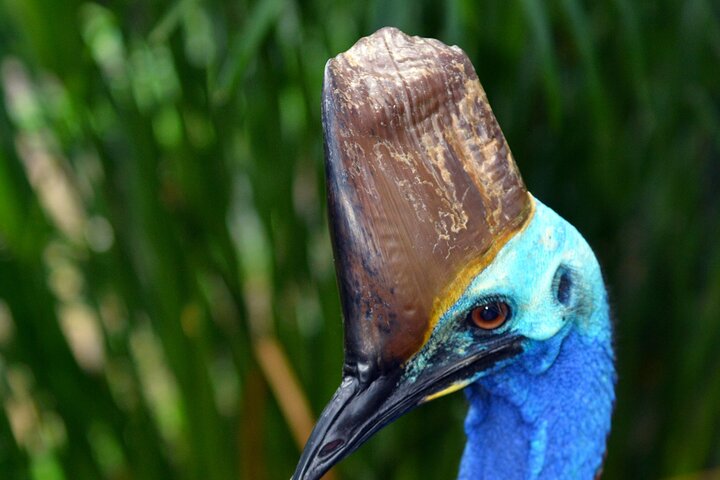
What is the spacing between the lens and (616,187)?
148 centimetres

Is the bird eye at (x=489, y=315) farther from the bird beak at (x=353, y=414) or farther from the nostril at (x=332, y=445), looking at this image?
the nostril at (x=332, y=445)

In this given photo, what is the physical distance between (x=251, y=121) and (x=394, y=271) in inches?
31.3

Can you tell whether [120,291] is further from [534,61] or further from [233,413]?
[534,61]

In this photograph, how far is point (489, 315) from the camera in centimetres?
76

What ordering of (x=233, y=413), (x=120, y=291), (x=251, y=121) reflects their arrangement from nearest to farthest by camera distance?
(x=251, y=121), (x=120, y=291), (x=233, y=413)

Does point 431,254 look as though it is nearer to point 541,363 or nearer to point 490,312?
point 490,312

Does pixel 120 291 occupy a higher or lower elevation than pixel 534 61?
lower

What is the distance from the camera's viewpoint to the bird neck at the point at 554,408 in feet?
2.72

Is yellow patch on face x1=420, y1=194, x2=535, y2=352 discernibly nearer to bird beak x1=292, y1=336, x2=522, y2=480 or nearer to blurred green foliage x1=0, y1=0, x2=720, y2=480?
bird beak x1=292, y1=336, x2=522, y2=480

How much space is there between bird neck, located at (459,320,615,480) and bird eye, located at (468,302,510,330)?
2.7 inches

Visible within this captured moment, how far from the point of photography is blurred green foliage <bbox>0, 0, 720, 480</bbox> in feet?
4.41

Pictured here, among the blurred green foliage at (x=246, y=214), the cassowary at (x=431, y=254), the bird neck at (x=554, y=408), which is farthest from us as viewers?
the blurred green foliage at (x=246, y=214)

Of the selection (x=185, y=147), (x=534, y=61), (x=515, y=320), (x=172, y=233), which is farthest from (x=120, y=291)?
(x=515, y=320)

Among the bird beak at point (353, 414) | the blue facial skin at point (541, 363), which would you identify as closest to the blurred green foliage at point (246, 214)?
the blue facial skin at point (541, 363)
